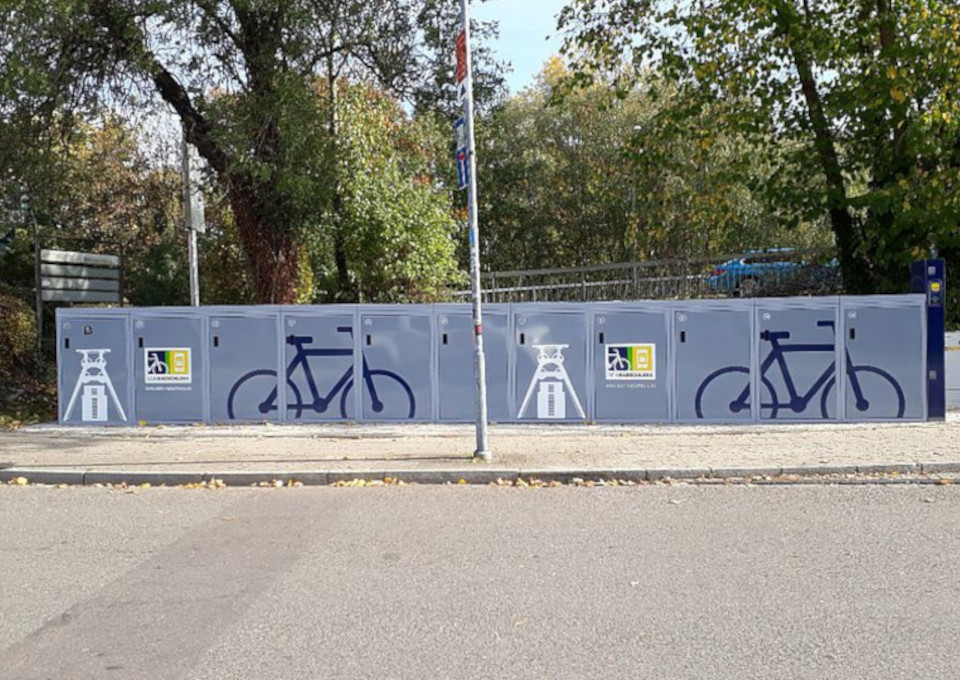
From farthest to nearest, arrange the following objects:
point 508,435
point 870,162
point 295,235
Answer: point 295,235 < point 870,162 < point 508,435

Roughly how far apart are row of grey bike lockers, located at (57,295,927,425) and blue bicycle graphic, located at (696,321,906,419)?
0.02 metres

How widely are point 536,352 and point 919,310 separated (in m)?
5.19

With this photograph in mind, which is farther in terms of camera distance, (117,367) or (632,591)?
(117,367)

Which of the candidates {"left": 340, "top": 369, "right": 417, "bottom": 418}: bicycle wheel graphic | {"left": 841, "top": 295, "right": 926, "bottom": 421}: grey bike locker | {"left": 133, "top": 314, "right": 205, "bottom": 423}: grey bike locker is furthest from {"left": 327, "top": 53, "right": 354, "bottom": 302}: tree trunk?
{"left": 841, "top": 295, "right": 926, "bottom": 421}: grey bike locker

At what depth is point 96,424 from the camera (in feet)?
39.6

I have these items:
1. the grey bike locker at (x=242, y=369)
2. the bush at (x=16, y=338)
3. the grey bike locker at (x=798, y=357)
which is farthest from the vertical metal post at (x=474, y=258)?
the bush at (x=16, y=338)

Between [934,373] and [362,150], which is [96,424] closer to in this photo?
[362,150]

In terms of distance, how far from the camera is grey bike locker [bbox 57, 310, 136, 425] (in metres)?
12.0

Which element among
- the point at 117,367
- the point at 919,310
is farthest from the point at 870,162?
the point at 117,367

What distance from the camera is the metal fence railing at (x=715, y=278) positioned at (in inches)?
608

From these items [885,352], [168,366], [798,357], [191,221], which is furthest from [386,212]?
[885,352]

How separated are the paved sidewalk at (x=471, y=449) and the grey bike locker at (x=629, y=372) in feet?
0.87

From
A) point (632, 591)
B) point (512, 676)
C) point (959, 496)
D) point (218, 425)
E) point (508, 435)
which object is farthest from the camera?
point (218, 425)

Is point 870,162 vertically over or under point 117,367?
over
